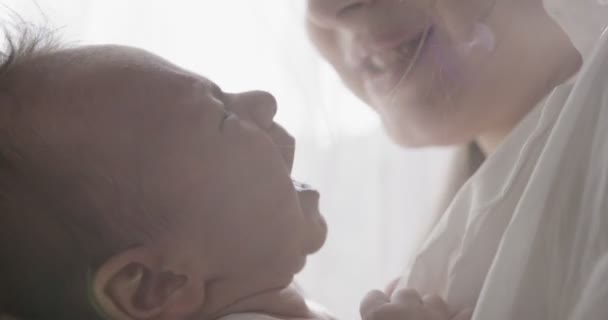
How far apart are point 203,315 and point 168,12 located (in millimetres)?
487

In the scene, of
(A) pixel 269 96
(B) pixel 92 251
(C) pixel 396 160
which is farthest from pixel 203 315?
(C) pixel 396 160

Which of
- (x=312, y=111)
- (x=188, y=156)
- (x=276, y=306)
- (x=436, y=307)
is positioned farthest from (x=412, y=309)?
(x=312, y=111)

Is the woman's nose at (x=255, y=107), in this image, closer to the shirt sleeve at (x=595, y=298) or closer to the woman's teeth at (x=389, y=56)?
the woman's teeth at (x=389, y=56)

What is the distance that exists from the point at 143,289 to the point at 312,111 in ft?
1.70

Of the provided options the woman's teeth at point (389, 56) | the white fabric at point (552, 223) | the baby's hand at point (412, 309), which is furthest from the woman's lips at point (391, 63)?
the baby's hand at point (412, 309)

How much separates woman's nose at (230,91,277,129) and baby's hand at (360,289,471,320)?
0.22 meters

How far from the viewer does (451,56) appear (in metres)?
0.92

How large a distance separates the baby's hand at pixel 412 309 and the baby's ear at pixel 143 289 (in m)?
0.16

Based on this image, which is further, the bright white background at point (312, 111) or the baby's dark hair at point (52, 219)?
the bright white background at point (312, 111)

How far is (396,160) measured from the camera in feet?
4.45

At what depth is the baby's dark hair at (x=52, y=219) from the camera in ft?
2.09

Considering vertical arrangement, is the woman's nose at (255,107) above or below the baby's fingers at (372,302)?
above

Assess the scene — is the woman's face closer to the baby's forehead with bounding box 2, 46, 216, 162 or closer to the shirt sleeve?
the baby's forehead with bounding box 2, 46, 216, 162

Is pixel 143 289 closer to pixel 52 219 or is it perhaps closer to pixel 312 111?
pixel 52 219
